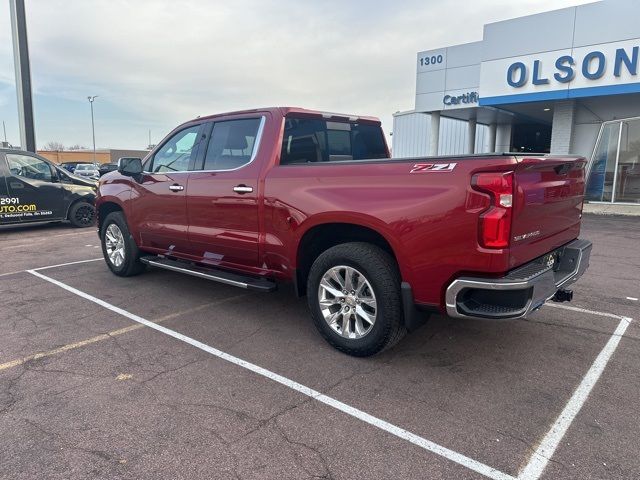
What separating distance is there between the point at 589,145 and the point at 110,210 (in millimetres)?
17390

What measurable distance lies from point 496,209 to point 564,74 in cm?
1548

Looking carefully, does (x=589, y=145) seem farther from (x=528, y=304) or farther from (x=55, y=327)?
(x=55, y=327)

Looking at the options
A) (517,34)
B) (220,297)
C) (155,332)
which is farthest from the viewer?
(517,34)

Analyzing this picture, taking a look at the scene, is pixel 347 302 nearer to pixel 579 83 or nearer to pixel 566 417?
pixel 566 417

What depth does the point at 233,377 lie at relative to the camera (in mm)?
3539

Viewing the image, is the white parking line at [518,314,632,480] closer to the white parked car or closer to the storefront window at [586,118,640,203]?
the storefront window at [586,118,640,203]

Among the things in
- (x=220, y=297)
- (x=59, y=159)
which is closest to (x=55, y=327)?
(x=220, y=297)

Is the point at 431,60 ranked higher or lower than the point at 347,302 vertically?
higher

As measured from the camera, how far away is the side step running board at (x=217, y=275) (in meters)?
4.38

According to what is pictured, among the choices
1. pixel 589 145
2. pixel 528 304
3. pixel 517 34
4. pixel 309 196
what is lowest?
pixel 528 304

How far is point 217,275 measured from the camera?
4.88m

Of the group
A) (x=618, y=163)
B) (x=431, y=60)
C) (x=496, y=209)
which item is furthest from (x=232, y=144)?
(x=431, y=60)

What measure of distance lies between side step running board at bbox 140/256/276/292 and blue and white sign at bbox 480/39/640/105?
14995 millimetres

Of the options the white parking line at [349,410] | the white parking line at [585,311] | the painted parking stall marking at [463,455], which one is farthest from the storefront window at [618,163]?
the white parking line at [349,410]
